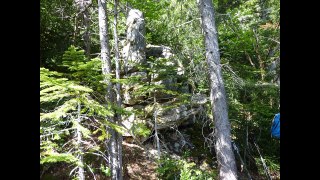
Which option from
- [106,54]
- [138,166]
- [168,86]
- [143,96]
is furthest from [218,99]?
[138,166]

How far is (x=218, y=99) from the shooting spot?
700 cm

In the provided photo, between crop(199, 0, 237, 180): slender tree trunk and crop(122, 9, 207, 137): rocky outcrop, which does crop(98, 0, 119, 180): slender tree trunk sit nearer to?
crop(199, 0, 237, 180): slender tree trunk

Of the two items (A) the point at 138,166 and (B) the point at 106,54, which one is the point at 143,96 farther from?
(B) the point at 106,54

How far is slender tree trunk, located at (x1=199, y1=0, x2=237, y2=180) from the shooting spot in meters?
6.88

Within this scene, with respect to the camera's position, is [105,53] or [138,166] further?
[138,166]

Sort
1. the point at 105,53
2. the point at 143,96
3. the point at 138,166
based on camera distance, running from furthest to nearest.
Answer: the point at 143,96
the point at 138,166
the point at 105,53

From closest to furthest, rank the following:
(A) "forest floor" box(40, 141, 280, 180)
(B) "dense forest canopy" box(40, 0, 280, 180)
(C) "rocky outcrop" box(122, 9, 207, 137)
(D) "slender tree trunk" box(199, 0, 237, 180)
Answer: (D) "slender tree trunk" box(199, 0, 237, 180) → (B) "dense forest canopy" box(40, 0, 280, 180) → (A) "forest floor" box(40, 141, 280, 180) → (C) "rocky outcrop" box(122, 9, 207, 137)

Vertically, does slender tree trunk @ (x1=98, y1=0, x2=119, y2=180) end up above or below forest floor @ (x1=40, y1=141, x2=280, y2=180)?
above

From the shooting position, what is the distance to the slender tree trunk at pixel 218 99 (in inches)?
271

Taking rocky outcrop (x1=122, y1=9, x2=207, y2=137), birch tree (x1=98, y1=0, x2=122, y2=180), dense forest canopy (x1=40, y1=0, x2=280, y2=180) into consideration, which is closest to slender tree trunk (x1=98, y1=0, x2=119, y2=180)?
birch tree (x1=98, y1=0, x2=122, y2=180)
